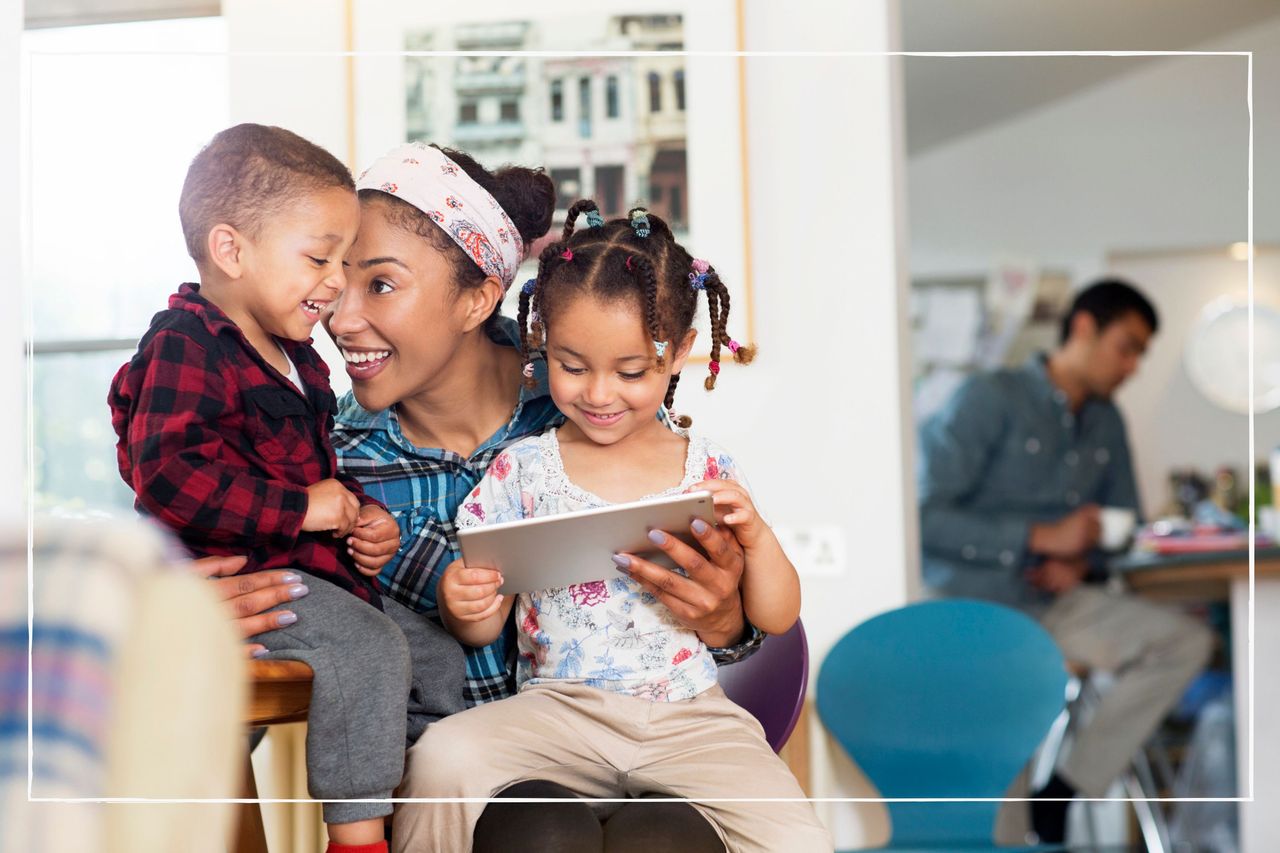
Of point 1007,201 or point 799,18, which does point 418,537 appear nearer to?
point 799,18

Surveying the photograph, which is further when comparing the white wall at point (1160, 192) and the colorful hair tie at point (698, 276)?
the white wall at point (1160, 192)

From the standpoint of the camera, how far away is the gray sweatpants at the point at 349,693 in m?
1.55

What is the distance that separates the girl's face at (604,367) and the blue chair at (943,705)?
569 millimetres

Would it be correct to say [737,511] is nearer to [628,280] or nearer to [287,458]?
[628,280]

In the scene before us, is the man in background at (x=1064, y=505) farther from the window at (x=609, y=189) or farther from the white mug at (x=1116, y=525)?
the window at (x=609, y=189)

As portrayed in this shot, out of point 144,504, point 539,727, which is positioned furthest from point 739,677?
point 144,504

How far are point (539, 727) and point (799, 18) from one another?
1123mm

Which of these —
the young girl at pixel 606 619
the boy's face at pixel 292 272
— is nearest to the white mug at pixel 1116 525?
the young girl at pixel 606 619

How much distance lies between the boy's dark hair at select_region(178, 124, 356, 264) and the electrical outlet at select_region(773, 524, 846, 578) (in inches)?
30.5

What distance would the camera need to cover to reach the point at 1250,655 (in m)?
1.94

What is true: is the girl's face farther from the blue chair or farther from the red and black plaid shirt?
the blue chair

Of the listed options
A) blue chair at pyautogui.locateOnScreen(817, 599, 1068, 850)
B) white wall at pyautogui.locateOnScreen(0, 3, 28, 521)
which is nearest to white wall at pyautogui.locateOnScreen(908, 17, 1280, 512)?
blue chair at pyautogui.locateOnScreen(817, 599, 1068, 850)

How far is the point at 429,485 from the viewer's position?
5.53ft

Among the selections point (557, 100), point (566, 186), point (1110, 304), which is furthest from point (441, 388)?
point (1110, 304)
